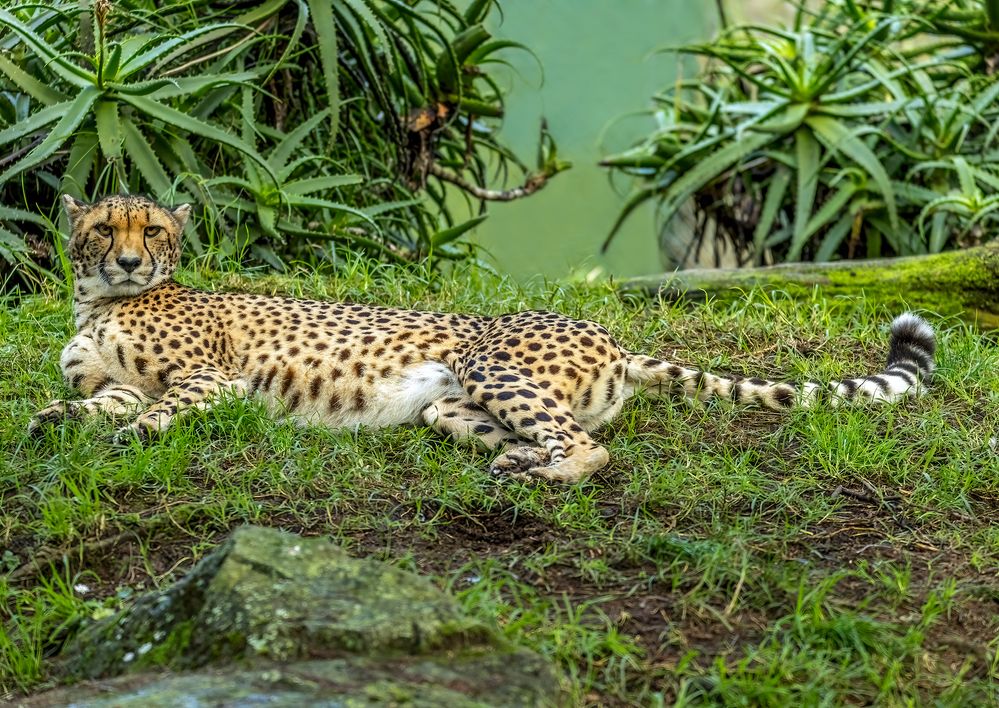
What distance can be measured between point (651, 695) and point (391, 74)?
15.3 feet

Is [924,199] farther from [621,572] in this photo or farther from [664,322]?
[621,572]

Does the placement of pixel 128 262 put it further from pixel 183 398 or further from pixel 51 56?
pixel 51 56

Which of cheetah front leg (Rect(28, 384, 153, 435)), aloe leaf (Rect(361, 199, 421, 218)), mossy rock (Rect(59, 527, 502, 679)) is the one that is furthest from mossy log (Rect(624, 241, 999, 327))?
mossy rock (Rect(59, 527, 502, 679))

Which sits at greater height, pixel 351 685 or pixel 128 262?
pixel 128 262

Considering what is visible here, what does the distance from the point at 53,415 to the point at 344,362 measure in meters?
1.01

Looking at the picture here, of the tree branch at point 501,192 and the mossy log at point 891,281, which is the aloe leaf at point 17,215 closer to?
the tree branch at point 501,192

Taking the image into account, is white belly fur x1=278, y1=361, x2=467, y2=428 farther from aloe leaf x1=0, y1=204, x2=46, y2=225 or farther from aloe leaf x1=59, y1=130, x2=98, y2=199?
aloe leaf x1=0, y1=204, x2=46, y2=225

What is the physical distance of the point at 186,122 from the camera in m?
5.78

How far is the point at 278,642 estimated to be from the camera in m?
2.64

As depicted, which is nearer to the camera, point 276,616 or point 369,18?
point 276,616

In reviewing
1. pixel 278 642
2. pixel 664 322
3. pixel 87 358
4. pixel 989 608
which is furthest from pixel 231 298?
pixel 989 608

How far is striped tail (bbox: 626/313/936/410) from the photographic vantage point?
4.61 meters

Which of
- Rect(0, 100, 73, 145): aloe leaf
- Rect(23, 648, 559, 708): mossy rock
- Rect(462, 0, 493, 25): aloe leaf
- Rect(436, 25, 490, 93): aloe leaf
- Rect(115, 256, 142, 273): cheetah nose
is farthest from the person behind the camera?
Rect(462, 0, 493, 25): aloe leaf

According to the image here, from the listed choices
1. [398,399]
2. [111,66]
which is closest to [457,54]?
[111,66]
